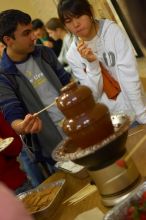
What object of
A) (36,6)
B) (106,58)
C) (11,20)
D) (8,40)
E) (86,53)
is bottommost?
Result: (106,58)

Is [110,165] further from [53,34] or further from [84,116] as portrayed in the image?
[53,34]

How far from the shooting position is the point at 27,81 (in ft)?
8.34

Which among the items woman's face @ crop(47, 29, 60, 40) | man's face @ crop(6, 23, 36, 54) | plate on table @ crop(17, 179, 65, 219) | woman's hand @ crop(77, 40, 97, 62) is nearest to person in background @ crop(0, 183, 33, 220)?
plate on table @ crop(17, 179, 65, 219)

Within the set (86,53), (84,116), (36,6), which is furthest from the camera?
(36,6)

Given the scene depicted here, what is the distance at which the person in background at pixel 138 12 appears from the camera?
649 millimetres

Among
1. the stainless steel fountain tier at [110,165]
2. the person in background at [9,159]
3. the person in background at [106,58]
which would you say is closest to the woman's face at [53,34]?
the person in background at [106,58]

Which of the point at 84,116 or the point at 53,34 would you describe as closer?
the point at 84,116

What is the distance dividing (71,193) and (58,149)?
0.33m

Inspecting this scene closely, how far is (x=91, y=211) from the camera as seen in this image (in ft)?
4.93

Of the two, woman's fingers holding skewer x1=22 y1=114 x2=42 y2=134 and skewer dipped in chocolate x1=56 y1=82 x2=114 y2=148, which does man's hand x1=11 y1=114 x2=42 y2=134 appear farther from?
skewer dipped in chocolate x1=56 y1=82 x2=114 y2=148

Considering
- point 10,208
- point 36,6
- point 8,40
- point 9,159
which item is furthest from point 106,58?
point 36,6

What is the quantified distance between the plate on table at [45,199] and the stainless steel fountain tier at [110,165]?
0.30 m

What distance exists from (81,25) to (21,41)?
1.65ft

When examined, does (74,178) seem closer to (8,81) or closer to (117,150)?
(117,150)
